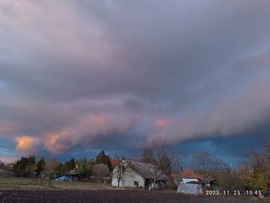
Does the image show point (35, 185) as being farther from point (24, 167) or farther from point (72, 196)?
point (24, 167)

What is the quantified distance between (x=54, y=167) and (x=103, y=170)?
4680cm

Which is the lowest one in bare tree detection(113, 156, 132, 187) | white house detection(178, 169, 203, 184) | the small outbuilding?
the small outbuilding

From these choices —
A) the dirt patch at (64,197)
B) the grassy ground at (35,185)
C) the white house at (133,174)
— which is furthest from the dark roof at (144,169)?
the dirt patch at (64,197)

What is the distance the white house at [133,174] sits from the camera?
89938 mm

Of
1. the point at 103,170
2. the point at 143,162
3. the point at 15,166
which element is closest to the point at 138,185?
the point at 143,162

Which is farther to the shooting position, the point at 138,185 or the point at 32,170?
the point at 32,170

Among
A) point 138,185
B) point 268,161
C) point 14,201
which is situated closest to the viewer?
point 14,201

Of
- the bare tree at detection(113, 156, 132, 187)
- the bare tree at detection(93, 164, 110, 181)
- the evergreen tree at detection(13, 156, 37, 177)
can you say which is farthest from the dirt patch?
the evergreen tree at detection(13, 156, 37, 177)

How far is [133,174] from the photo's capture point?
96.2 meters

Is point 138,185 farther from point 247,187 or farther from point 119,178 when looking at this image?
point 247,187

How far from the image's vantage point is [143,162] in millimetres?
97250

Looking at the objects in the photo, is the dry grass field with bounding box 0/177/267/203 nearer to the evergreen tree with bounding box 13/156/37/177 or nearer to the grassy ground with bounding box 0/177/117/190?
the grassy ground with bounding box 0/177/117/190

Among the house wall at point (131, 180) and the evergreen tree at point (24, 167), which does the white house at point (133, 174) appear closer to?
the house wall at point (131, 180)

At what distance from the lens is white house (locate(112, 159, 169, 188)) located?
295 ft
